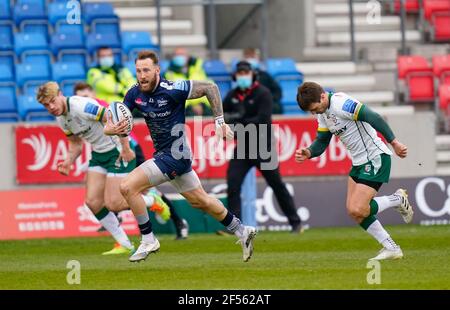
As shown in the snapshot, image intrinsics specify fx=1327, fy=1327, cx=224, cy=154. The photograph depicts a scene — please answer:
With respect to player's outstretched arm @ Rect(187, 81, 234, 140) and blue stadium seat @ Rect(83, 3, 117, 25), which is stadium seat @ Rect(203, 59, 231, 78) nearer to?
→ blue stadium seat @ Rect(83, 3, 117, 25)

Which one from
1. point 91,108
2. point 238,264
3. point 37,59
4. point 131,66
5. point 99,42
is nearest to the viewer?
point 238,264

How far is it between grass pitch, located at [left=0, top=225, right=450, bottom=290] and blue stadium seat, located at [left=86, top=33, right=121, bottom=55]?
563cm

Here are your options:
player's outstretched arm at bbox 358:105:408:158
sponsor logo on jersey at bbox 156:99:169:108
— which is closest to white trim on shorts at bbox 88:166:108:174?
sponsor logo on jersey at bbox 156:99:169:108

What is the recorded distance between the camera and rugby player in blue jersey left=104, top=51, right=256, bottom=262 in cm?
1390

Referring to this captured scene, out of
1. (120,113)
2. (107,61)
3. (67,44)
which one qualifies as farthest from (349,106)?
(67,44)

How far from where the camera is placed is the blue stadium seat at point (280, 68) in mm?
24562

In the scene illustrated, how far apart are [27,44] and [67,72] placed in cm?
119

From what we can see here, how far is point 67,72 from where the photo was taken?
2352 cm

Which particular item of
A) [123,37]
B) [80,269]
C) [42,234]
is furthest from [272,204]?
[80,269]

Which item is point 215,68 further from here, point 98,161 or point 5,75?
point 98,161

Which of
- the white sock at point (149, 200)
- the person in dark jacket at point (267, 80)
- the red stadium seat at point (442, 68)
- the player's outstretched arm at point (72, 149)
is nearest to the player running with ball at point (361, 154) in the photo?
the player's outstretched arm at point (72, 149)

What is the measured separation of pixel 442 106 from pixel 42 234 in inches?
322

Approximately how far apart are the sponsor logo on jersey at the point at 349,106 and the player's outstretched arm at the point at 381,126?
81 millimetres
